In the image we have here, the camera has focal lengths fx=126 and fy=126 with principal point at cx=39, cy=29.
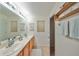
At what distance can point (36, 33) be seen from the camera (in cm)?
166

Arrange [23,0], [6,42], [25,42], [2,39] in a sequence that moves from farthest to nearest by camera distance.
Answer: [25,42] → [6,42] → [2,39] → [23,0]

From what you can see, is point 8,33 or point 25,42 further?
point 25,42

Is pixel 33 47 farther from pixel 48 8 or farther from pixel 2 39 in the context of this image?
pixel 48 8

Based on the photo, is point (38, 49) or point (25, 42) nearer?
point (38, 49)

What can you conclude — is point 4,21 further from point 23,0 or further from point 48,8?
point 48,8

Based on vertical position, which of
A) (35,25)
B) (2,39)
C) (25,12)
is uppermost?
(25,12)

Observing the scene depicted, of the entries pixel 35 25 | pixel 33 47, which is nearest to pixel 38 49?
pixel 33 47

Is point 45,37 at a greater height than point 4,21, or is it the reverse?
point 4,21

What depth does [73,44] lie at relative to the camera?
1.44 metres

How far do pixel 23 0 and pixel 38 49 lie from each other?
0.70 m

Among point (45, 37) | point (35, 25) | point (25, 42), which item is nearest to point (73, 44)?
point (45, 37)

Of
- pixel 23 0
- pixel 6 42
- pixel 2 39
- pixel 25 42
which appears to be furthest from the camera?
pixel 25 42

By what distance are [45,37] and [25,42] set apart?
0.32 metres

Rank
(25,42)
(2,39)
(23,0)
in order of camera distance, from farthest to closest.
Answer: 1. (25,42)
2. (2,39)
3. (23,0)
